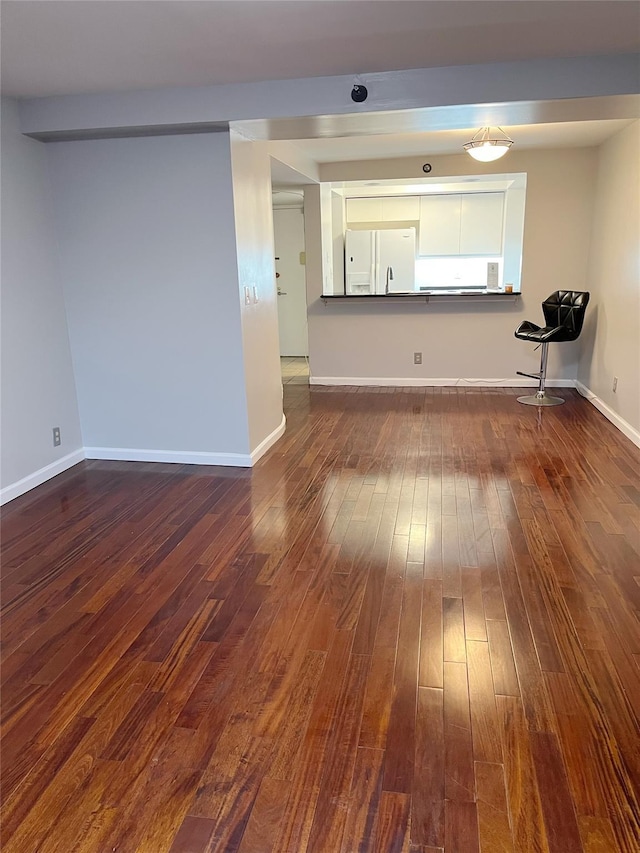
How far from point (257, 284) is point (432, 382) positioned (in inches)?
116

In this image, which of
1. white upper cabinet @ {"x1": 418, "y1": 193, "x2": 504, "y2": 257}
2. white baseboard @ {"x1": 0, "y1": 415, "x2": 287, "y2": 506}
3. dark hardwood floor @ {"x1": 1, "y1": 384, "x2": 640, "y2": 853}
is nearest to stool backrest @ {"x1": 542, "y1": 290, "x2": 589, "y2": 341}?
white upper cabinet @ {"x1": 418, "y1": 193, "x2": 504, "y2": 257}

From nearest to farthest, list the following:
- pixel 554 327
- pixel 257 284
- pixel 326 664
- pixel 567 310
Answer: pixel 326 664, pixel 257 284, pixel 567 310, pixel 554 327

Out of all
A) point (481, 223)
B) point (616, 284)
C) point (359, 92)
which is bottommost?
point (616, 284)

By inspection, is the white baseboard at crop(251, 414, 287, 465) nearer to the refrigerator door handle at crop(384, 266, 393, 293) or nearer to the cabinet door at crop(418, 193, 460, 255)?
the refrigerator door handle at crop(384, 266, 393, 293)

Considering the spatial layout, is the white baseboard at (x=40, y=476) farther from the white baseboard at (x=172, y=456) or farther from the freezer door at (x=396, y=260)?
the freezer door at (x=396, y=260)

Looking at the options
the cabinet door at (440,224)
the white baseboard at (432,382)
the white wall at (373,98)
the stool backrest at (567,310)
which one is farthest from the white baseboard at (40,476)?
the cabinet door at (440,224)

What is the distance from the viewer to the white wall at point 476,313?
5.79 meters

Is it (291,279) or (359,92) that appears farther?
(291,279)

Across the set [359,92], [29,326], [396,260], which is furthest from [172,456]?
[396,260]

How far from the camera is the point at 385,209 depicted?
7.58 meters

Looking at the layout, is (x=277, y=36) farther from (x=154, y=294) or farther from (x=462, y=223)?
(x=462, y=223)

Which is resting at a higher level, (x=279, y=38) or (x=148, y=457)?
(x=279, y=38)

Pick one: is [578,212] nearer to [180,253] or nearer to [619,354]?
[619,354]

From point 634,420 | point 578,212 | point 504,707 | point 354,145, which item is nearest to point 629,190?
point 578,212
